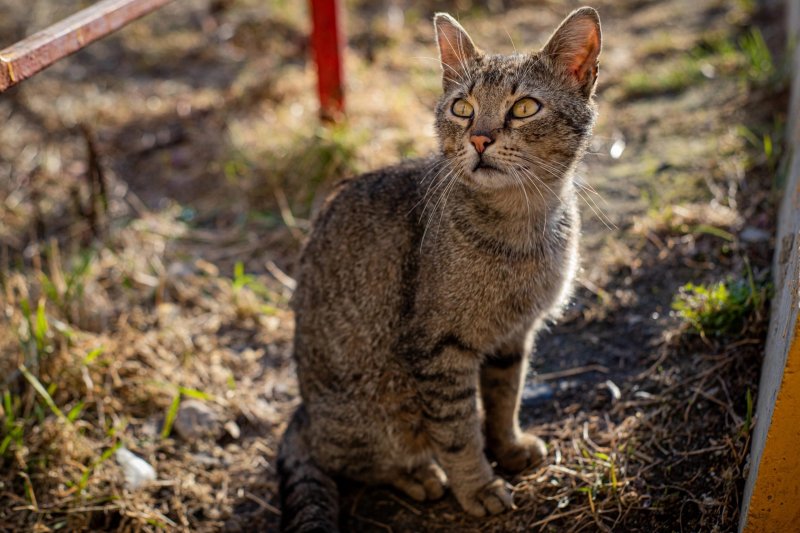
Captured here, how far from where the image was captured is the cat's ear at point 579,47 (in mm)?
2625

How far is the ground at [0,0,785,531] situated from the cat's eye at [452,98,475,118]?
2.08 feet

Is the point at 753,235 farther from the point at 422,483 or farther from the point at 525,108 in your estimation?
the point at 422,483

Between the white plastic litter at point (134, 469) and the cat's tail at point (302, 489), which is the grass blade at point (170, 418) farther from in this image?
the cat's tail at point (302, 489)

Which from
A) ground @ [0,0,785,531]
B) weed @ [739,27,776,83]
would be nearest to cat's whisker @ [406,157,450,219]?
ground @ [0,0,785,531]

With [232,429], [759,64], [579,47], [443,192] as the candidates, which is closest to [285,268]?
[232,429]

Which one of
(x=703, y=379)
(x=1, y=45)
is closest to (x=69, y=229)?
(x=1, y=45)

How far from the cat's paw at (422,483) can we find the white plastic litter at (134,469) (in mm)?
1038

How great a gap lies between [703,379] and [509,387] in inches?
29.5

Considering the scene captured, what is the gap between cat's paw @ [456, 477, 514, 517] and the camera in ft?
9.55

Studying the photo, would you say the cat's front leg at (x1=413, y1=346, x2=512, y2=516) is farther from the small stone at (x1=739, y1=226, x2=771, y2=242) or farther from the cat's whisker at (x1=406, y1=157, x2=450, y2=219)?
the small stone at (x1=739, y1=226, x2=771, y2=242)

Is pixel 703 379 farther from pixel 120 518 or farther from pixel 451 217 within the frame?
pixel 120 518

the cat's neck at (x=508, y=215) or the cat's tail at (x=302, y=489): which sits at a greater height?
the cat's neck at (x=508, y=215)

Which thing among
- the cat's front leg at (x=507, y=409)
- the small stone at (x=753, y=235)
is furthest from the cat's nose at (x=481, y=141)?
the small stone at (x=753, y=235)

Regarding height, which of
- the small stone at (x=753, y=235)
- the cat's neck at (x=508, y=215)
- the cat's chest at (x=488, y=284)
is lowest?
the small stone at (x=753, y=235)
